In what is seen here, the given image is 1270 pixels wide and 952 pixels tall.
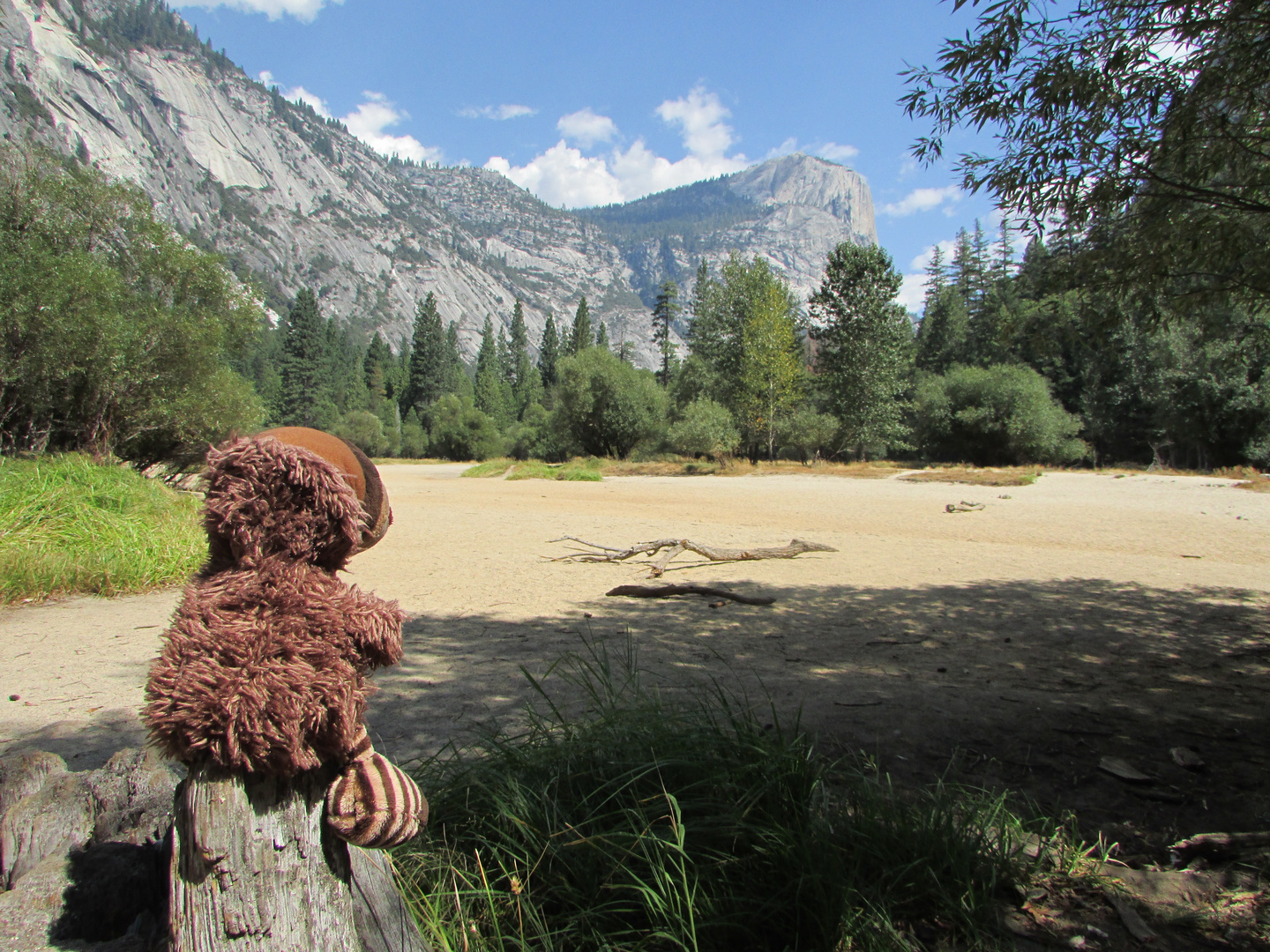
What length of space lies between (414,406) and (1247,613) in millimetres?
87546

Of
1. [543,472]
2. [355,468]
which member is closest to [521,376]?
[543,472]

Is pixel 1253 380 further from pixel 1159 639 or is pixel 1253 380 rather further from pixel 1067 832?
pixel 1067 832

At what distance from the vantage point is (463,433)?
210ft

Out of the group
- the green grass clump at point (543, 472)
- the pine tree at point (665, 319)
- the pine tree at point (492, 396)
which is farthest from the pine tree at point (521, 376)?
the green grass clump at point (543, 472)

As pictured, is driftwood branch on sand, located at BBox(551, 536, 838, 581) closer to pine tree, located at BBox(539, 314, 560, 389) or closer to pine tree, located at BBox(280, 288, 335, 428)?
pine tree, located at BBox(280, 288, 335, 428)

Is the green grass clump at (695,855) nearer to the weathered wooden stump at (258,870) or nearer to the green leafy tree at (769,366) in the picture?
the weathered wooden stump at (258,870)

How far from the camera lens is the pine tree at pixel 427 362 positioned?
3371 inches

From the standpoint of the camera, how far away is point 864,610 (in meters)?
6.41

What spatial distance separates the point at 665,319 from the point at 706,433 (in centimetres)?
4745

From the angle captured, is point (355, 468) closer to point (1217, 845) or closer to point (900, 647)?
point (1217, 845)

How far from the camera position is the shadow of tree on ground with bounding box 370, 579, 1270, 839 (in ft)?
9.57

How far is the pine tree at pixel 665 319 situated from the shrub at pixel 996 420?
32610 millimetres

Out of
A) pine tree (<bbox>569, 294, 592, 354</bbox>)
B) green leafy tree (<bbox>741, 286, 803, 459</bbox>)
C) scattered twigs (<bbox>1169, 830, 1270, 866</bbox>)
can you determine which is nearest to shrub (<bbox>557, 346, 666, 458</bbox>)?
green leafy tree (<bbox>741, 286, 803, 459</bbox>)

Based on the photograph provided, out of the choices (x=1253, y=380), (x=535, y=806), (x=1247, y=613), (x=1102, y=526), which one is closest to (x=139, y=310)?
(x=535, y=806)
